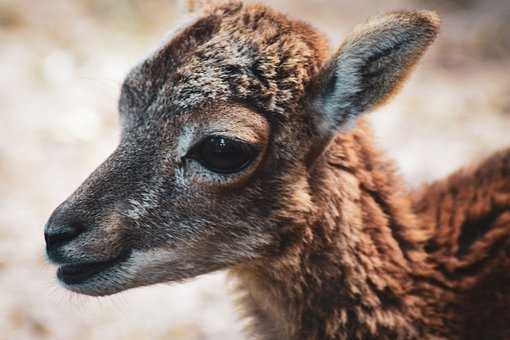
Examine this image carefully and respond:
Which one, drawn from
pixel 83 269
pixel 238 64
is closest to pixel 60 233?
pixel 83 269

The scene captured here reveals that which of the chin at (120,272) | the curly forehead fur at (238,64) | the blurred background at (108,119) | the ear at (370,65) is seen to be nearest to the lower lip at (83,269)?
the chin at (120,272)

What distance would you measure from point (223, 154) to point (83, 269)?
42.2 inches

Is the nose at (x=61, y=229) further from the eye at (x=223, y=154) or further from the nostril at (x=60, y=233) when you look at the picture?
the eye at (x=223, y=154)

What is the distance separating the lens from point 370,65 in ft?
14.9

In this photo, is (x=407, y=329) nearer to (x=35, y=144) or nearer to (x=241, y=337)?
(x=241, y=337)

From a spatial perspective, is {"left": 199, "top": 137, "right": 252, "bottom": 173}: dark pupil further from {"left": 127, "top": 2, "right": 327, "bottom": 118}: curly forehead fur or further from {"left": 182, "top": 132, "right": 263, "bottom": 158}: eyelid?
{"left": 127, "top": 2, "right": 327, "bottom": 118}: curly forehead fur

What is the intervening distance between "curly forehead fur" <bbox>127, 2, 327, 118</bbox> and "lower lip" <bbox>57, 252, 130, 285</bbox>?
3.14ft

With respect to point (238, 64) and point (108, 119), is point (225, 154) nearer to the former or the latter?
point (238, 64)

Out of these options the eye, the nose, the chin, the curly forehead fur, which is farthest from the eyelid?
the nose

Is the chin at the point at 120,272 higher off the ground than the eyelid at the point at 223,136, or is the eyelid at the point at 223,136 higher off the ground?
the eyelid at the point at 223,136

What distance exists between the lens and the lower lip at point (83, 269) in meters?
4.52

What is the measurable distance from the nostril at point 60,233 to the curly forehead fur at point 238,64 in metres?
0.91

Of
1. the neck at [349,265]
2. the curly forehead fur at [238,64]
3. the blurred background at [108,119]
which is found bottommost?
the neck at [349,265]

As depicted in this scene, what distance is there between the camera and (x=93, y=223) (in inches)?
174
